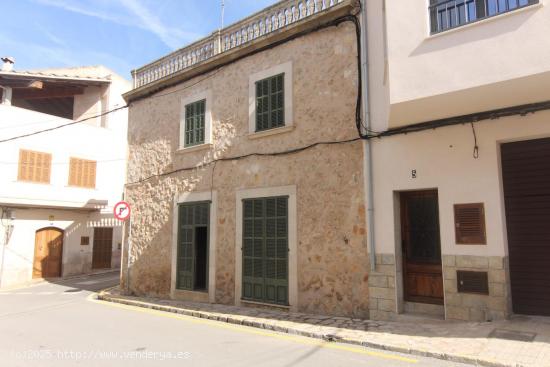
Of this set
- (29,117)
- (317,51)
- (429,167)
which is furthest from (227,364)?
(29,117)

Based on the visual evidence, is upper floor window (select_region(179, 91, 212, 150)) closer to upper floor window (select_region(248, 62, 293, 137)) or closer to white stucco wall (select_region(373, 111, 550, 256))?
upper floor window (select_region(248, 62, 293, 137))

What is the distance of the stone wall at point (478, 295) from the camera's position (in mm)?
6309

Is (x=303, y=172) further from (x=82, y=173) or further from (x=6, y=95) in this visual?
(x=6, y=95)

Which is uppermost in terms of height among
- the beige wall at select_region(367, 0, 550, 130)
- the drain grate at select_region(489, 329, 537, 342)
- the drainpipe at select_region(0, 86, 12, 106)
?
the drainpipe at select_region(0, 86, 12, 106)

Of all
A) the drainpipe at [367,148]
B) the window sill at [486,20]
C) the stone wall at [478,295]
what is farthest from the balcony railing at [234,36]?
the stone wall at [478,295]

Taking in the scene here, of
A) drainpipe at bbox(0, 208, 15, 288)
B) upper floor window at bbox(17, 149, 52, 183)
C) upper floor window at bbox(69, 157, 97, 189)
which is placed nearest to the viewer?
drainpipe at bbox(0, 208, 15, 288)

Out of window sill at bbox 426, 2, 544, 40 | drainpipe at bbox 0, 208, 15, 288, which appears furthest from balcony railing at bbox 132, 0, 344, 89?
drainpipe at bbox 0, 208, 15, 288

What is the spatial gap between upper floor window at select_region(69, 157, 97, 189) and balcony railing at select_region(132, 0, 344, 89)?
824 cm

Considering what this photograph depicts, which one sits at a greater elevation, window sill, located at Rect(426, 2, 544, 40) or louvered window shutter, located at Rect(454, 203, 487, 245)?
window sill, located at Rect(426, 2, 544, 40)

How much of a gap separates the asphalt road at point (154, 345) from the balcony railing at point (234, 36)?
7.10 meters

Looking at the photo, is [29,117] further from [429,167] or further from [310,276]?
[429,167]

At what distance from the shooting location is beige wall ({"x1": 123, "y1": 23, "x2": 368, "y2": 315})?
26.8 ft

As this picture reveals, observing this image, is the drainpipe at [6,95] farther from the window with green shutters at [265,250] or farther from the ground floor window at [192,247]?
the window with green shutters at [265,250]

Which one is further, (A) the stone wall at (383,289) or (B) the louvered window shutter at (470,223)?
(A) the stone wall at (383,289)
